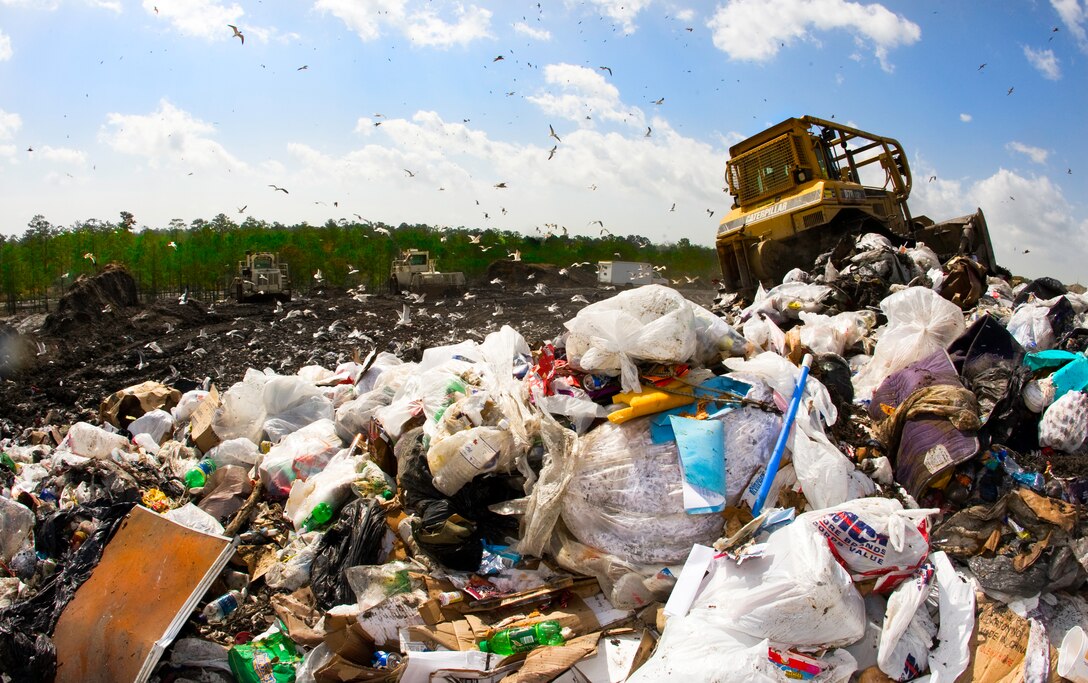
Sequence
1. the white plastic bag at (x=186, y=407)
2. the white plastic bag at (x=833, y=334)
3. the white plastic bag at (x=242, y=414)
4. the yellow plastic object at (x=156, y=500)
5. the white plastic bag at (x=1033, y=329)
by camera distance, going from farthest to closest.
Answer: the white plastic bag at (x=186, y=407) → the white plastic bag at (x=242, y=414) → the white plastic bag at (x=833, y=334) → the white plastic bag at (x=1033, y=329) → the yellow plastic object at (x=156, y=500)

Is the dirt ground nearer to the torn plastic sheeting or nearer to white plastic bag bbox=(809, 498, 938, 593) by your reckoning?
the torn plastic sheeting

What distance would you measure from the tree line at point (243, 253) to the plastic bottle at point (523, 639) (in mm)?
15990

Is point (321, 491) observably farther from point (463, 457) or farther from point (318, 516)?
point (463, 457)

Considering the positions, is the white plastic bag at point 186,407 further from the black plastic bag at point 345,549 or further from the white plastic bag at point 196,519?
the black plastic bag at point 345,549

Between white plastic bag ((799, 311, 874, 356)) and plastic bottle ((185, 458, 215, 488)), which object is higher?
plastic bottle ((185, 458, 215, 488))

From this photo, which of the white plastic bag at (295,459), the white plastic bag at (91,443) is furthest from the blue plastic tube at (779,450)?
the white plastic bag at (91,443)

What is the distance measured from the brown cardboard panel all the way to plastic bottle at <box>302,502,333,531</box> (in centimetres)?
36

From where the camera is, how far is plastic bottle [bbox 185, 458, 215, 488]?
3.46 metres

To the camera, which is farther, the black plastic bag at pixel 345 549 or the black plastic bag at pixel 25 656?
the black plastic bag at pixel 345 549

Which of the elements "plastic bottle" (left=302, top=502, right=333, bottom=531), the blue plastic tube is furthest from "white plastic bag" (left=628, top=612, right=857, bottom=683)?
"plastic bottle" (left=302, top=502, right=333, bottom=531)

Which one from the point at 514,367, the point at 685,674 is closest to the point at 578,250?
the point at 514,367

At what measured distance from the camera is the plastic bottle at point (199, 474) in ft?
11.3

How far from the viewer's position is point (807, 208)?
20.7 feet

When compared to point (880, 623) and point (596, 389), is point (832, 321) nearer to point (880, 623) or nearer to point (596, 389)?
point (596, 389)
